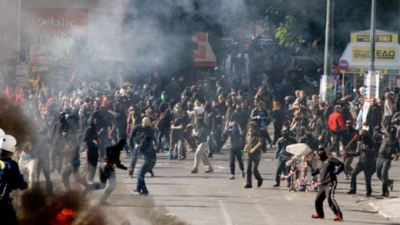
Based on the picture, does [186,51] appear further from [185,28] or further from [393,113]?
[393,113]

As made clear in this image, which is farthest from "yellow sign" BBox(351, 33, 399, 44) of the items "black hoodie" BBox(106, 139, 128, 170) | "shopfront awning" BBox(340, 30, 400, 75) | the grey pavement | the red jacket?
"black hoodie" BBox(106, 139, 128, 170)

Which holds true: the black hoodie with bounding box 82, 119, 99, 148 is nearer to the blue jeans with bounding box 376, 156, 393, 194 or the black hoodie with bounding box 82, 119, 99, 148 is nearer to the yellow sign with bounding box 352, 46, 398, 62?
the blue jeans with bounding box 376, 156, 393, 194

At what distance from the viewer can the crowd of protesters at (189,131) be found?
909 inches

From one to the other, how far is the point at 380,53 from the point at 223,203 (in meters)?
15.9

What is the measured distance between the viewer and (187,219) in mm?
19516

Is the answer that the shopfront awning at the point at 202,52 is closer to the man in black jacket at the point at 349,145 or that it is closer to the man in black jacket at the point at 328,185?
the man in black jacket at the point at 349,145

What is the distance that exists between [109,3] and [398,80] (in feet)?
77.1

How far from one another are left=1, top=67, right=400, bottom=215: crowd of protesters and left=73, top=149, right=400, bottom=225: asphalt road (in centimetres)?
43

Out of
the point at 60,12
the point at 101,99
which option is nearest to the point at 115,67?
the point at 101,99

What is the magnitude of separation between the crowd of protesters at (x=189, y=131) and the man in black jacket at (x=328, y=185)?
1.50m

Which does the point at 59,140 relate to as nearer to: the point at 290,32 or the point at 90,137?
the point at 90,137

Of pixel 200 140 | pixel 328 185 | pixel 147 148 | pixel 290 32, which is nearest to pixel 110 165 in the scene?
pixel 147 148

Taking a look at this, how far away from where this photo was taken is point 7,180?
14539 mm

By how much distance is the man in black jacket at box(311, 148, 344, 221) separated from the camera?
2023 centimetres
